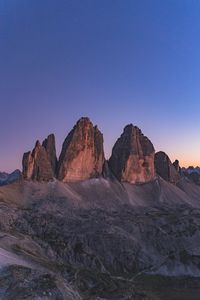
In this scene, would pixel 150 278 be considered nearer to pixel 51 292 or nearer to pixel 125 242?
pixel 125 242

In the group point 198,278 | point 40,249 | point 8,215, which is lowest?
point 198,278

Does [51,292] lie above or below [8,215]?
below

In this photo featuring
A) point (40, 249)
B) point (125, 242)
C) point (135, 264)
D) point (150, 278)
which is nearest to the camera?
point (40, 249)

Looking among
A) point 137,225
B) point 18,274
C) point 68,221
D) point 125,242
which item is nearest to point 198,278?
point 125,242

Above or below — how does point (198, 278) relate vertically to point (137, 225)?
below

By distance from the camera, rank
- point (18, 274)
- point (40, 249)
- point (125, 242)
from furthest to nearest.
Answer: point (125, 242) < point (40, 249) < point (18, 274)

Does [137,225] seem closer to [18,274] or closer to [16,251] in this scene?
[16,251]

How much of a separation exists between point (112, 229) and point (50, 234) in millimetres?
21262

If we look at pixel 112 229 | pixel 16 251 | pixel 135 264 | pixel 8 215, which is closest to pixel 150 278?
pixel 135 264

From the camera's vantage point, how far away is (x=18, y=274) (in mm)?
61000

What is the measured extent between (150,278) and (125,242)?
20856 mm

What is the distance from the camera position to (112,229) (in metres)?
164

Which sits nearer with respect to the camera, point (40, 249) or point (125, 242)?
point (40, 249)

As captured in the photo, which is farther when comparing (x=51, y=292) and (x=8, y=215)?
(x=8, y=215)
